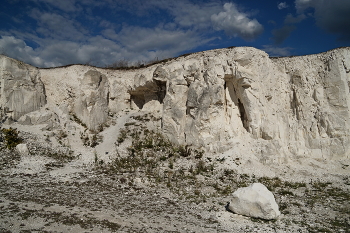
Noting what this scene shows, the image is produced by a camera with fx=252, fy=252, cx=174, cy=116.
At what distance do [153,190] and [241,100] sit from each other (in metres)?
11.1

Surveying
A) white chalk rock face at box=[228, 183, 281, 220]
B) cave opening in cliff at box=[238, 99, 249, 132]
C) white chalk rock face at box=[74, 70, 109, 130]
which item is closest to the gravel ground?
white chalk rock face at box=[228, 183, 281, 220]

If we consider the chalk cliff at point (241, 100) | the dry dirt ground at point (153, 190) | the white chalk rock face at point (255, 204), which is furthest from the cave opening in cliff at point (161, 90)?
A: the white chalk rock face at point (255, 204)

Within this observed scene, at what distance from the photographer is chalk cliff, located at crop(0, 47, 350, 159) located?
20.2m

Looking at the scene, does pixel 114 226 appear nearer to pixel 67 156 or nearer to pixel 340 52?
pixel 67 156

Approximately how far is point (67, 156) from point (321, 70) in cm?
2242

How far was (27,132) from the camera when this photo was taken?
2108 centimetres

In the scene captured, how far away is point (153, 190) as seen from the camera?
14.4m

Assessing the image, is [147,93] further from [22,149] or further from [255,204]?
[255,204]

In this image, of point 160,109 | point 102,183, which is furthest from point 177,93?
point 102,183

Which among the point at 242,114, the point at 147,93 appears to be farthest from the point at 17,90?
the point at 242,114

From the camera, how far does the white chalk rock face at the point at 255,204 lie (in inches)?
426

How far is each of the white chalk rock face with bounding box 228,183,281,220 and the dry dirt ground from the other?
32 cm

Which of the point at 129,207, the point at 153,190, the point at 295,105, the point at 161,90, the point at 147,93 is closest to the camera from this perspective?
the point at 129,207

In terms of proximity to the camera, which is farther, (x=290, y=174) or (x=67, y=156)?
(x=67, y=156)
